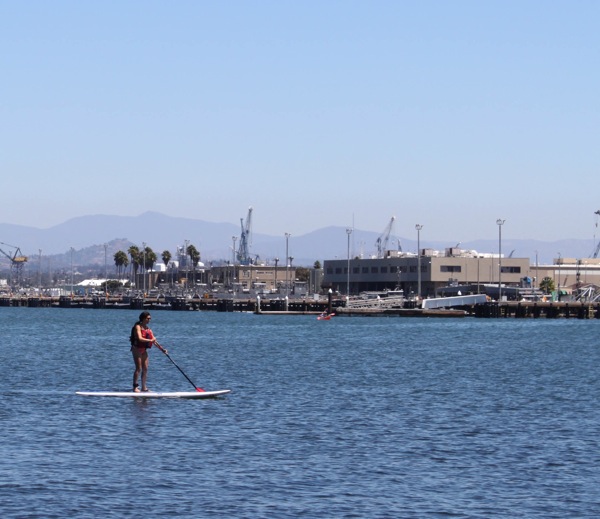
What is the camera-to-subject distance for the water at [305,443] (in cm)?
2695

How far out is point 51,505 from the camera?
26.2m

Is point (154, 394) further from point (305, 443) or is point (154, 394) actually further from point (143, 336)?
point (305, 443)

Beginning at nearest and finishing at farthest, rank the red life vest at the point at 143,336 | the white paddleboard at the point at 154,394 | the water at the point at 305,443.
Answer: the water at the point at 305,443, the red life vest at the point at 143,336, the white paddleboard at the point at 154,394

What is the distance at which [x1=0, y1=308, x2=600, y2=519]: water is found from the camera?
88.4 feet

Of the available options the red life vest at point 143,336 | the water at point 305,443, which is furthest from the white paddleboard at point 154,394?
the red life vest at point 143,336

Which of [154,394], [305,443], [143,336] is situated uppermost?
[143,336]

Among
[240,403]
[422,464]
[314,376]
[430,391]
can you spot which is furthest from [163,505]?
[314,376]

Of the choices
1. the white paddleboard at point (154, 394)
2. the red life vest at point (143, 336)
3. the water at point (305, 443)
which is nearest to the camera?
the water at point (305, 443)

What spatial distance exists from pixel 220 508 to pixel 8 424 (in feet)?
46.5

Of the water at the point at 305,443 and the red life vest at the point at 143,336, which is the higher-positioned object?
the red life vest at the point at 143,336

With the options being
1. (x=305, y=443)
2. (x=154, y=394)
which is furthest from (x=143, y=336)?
(x=305, y=443)

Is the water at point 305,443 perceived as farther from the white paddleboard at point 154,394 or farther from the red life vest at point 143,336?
the red life vest at point 143,336

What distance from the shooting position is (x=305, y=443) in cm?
3494

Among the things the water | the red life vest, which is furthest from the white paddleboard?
the red life vest
